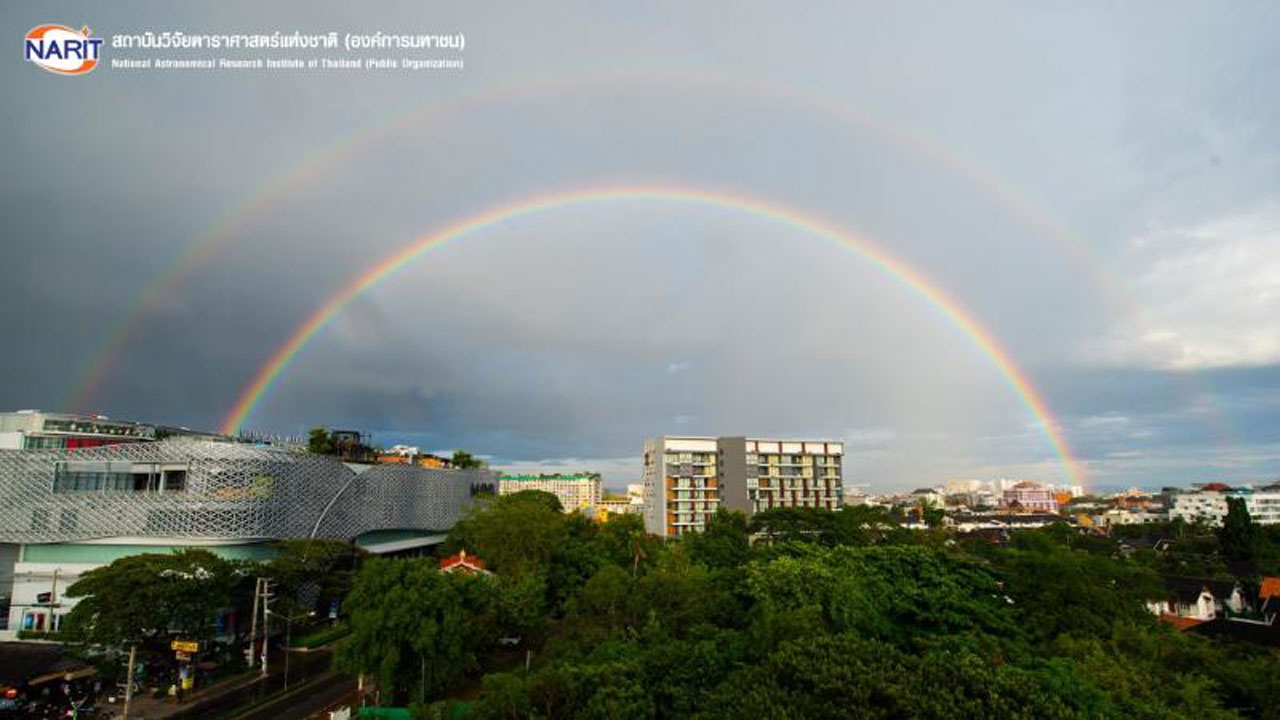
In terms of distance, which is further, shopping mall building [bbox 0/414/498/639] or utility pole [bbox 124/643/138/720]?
shopping mall building [bbox 0/414/498/639]

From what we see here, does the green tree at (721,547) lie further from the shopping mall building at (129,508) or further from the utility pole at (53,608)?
the utility pole at (53,608)

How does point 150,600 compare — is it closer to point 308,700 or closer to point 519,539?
point 308,700

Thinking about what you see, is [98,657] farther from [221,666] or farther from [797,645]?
[797,645]

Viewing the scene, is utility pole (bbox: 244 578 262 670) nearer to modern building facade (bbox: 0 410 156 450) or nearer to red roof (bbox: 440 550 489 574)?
red roof (bbox: 440 550 489 574)

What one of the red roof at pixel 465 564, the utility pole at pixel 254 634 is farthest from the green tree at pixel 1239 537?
the utility pole at pixel 254 634

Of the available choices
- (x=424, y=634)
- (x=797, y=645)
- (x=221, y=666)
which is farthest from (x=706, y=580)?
(x=221, y=666)

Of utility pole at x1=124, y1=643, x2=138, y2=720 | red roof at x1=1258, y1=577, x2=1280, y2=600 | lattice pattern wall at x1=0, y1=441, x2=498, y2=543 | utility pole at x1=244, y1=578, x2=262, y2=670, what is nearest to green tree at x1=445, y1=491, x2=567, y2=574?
utility pole at x1=244, y1=578, x2=262, y2=670

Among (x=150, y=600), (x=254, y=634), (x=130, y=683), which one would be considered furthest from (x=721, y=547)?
(x=130, y=683)

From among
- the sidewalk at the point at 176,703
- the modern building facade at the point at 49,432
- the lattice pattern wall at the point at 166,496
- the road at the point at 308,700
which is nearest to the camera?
the road at the point at 308,700
